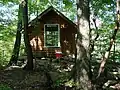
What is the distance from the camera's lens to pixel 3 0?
54.2 ft

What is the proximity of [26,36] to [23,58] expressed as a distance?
15.4 ft

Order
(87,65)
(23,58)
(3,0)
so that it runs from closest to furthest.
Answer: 1. (87,65)
2. (3,0)
3. (23,58)

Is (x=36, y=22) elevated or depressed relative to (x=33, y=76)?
elevated

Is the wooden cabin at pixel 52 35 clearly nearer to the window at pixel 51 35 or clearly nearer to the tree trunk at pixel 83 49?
the window at pixel 51 35

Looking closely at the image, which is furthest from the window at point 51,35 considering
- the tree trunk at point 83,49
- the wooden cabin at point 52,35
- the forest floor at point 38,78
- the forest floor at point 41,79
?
the tree trunk at point 83,49

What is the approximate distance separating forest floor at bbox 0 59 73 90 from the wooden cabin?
3.48 m

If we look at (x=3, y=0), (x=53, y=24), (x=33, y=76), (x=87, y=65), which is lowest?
(x=33, y=76)

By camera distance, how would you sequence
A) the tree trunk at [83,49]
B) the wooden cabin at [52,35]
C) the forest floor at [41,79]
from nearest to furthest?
the tree trunk at [83,49]
the forest floor at [41,79]
the wooden cabin at [52,35]

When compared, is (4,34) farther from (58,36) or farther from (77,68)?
(77,68)

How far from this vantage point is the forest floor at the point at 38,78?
1130 cm

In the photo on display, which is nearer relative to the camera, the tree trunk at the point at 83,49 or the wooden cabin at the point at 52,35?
the tree trunk at the point at 83,49

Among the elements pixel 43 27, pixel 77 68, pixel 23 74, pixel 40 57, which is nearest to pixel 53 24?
pixel 43 27

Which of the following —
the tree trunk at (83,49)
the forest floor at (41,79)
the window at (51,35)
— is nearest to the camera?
the tree trunk at (83,49)

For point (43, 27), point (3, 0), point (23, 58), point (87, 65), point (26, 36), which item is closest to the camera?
point (87, 65)
